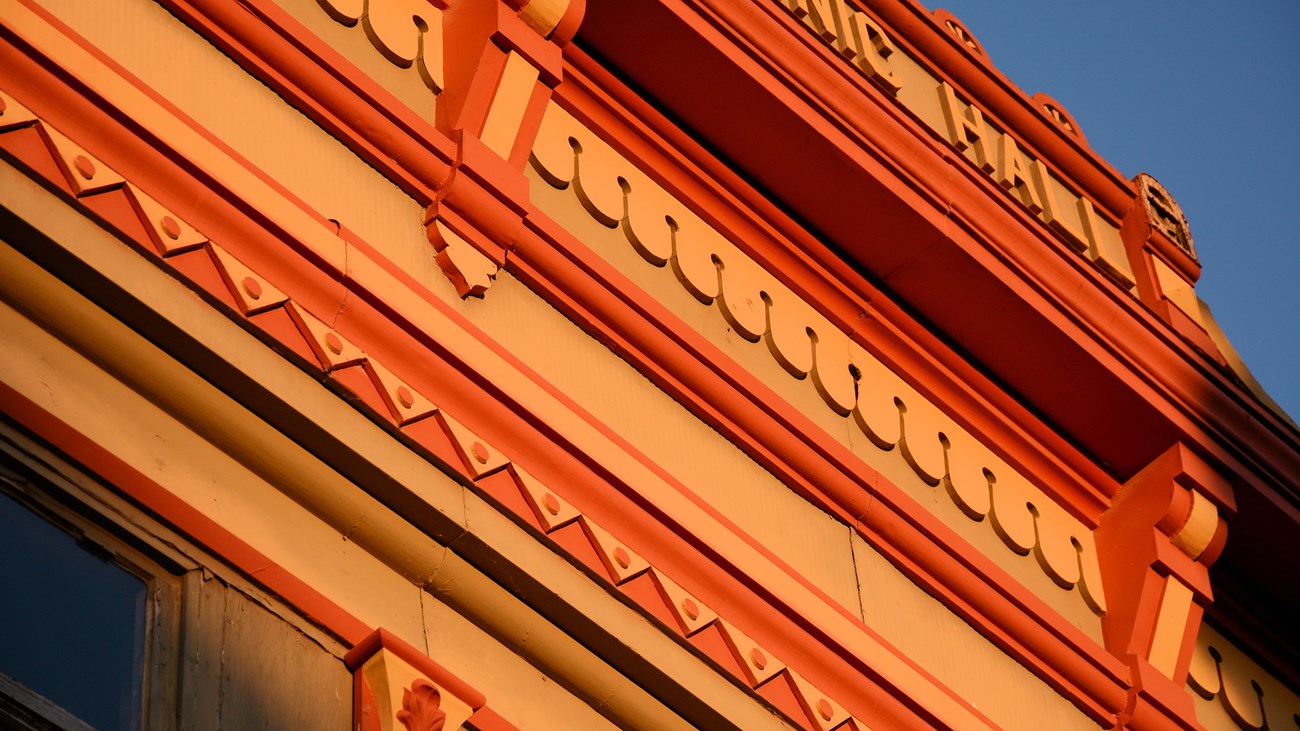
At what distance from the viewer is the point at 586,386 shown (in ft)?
20.8

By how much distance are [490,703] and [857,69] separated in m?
3.21

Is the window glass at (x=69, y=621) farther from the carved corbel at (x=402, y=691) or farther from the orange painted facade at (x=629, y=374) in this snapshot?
the carved corbel at (x=402, y=691)

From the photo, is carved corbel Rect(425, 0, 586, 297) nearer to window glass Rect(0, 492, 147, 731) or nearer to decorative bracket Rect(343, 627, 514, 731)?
decorative bracket Rect(343, 627, 514, 731)

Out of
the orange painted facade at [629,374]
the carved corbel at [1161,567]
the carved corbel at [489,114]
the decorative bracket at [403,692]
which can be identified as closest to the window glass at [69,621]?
the orange painted facade at [629,374]

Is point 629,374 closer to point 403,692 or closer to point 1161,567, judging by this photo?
→ point 403,692

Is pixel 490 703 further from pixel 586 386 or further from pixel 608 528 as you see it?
pixel 586 386

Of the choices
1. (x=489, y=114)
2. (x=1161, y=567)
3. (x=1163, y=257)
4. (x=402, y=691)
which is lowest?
(x=402, y=691)

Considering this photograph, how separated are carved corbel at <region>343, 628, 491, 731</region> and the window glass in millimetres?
525

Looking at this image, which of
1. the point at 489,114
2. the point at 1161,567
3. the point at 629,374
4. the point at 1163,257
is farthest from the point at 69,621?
the point at 1163,257

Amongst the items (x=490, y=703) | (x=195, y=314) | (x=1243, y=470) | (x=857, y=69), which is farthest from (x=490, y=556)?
(x=1243, y=470)

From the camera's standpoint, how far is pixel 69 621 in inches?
Answer: 184

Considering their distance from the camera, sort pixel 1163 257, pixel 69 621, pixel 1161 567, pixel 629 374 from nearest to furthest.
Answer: pixel 69 621 < pixel 629 374 < pixel 1161 567 < pixel 1163 257

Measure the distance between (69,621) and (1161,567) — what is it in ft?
13.5

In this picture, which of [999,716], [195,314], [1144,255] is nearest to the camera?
[195,314]
